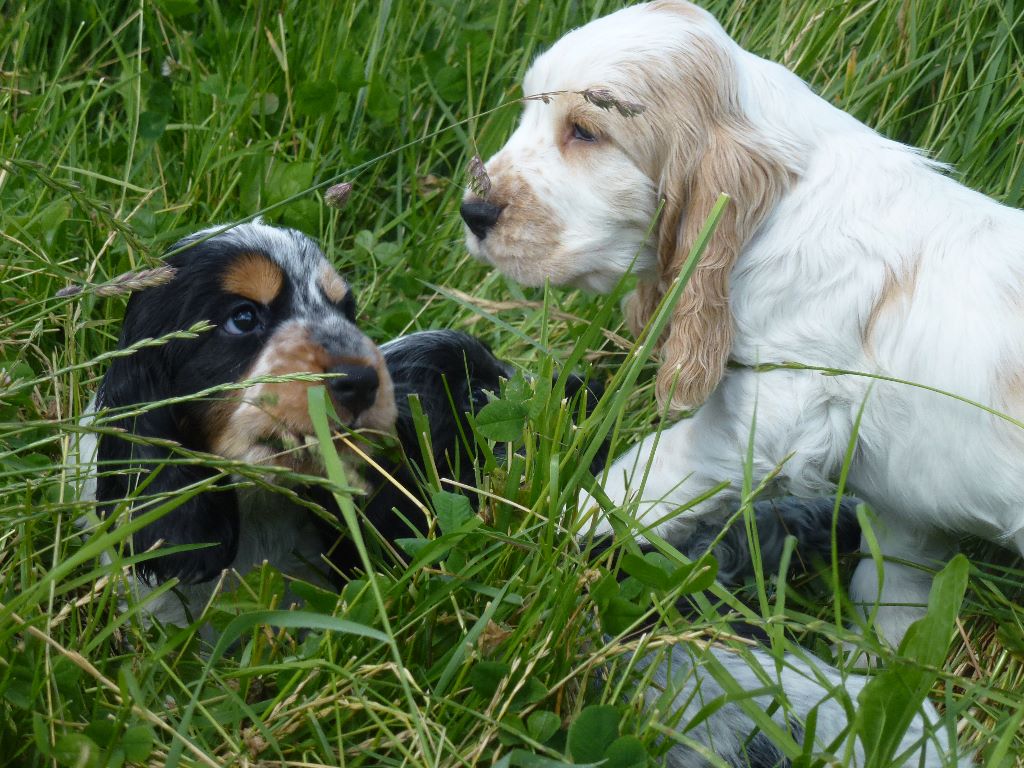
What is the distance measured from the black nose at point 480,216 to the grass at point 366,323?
0.20 metres

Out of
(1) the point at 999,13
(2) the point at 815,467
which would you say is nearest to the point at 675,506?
(2) the point at 815,467

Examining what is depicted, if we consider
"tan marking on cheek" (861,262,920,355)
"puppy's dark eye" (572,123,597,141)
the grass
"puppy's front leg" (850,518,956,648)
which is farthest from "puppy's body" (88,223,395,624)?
"puppy's front leg" (850,518,956,648)

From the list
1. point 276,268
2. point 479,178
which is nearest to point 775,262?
point 479,178

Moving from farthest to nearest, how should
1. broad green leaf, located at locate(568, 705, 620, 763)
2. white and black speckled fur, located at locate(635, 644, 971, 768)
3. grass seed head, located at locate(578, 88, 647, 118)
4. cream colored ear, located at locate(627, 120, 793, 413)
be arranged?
cream colored ear, located at locate(627, 120, 793, 413) → grass seed head, located at locate(578, 88, 647, 118) → white and black speckled fur, located at locate(635, 644, 971, 768) → broad green leaf, located at locate(568, 705, 620, 763)

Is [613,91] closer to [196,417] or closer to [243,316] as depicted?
[243,316]

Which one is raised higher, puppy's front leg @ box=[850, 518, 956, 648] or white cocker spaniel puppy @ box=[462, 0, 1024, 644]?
white cocker spaniel puppy @ box=[462, 0, 1024, 644]

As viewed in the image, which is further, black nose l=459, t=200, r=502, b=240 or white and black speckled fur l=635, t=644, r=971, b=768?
black nose l=459, t=200, r=502, b=240

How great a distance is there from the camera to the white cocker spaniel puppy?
2447mm

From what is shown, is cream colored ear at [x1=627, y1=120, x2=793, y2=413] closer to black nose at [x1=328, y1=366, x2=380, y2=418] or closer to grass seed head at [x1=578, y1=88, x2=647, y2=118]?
grass seed head at [x1=578, y1=88, x2=647, y2=118]

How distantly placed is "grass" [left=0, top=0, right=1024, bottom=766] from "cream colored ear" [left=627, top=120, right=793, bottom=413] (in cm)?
28

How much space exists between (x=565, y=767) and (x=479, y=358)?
165 centimetres

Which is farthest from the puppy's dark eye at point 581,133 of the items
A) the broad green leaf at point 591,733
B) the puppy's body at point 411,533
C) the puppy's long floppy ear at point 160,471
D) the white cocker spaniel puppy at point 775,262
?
the broad green leaf at point 591,733

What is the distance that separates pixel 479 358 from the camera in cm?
327

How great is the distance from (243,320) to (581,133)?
33.9 inches
